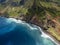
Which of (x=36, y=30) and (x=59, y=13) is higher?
(x=59, y=13)

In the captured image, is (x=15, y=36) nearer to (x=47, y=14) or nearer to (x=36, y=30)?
(x=36, y=30)

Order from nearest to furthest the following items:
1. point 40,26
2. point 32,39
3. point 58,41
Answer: point 58,41 < point 32,39 < point 40,26

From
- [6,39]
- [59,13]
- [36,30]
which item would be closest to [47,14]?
[59,13]

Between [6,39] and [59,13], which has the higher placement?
[59,13]

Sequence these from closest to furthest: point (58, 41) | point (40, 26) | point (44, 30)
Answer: point (58, 41)
point (44, 30)
point (40, 26)

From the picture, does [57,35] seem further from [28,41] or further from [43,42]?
[28,41]

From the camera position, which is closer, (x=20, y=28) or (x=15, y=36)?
(x=15, y=36)

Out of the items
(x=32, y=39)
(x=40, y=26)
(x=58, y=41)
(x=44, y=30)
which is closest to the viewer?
(x=58, y=41)

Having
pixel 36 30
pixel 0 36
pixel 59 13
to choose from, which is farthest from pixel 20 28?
pixel 59 13

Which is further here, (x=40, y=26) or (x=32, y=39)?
(x=40, y=26)
